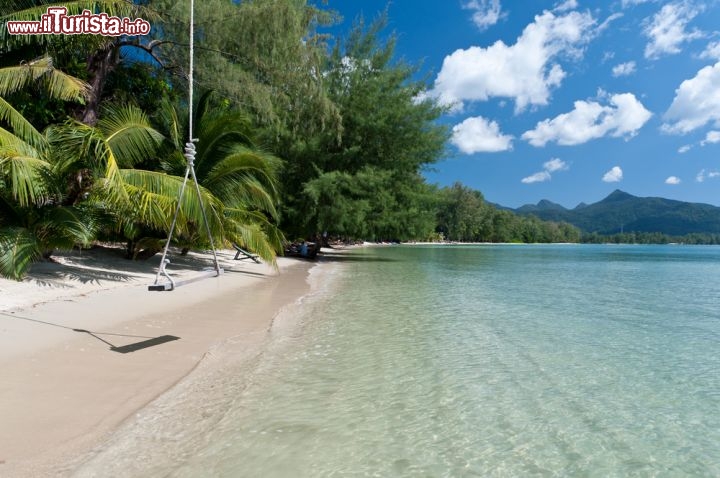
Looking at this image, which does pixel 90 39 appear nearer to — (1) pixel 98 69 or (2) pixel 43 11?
A: (2) pixel 43 11

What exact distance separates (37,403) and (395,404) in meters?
2.95

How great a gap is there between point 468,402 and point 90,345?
4.27m

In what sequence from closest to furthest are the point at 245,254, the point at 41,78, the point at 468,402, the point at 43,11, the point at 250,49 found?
the point at 468,402 → the point at 43,11 → the point at 41,78 → the point at 250,49 → the point at 245,254

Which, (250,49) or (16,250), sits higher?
(250,49)

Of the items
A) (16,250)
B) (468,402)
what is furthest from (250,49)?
(468,402)

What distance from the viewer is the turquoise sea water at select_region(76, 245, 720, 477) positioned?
2900 millimetres

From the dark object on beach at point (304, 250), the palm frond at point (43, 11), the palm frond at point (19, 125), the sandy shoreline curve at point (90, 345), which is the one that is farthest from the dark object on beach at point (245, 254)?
the palm frond at point (43, 11)

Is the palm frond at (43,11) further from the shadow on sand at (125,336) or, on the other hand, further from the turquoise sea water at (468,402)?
the turquoise sea water at (468,402)

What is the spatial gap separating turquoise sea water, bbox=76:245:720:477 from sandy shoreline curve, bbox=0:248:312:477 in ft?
2.48

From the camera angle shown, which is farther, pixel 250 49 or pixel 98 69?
pixel 250 49

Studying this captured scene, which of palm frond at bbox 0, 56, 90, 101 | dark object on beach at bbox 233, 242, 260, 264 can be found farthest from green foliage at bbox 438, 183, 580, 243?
palm frond at bbox 0, 56, 90, 101

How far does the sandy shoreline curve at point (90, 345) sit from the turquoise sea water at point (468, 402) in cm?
76

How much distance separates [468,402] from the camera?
3.98 m

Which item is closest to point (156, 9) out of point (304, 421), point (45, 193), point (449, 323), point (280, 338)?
point (45, 193)
